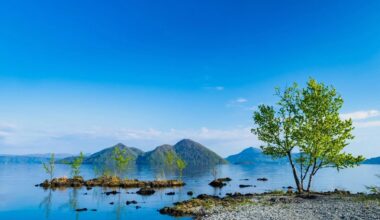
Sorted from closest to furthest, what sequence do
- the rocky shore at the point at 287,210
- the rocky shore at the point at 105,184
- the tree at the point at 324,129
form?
the rocky shore at the point at 287,210
the tree at the point at 324,129
the rocky shore at the point at 105,184

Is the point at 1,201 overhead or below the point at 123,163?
below

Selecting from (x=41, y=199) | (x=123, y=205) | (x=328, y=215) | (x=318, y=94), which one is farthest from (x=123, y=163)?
→ (x=328, y=215)

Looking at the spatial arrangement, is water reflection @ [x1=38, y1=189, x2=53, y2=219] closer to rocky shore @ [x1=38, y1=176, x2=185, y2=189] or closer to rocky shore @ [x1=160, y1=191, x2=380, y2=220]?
rocky shore @ [x1=160, y1=191, x2=380, y2=220]

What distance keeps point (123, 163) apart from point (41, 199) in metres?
36.7

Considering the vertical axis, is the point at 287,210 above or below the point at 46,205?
above

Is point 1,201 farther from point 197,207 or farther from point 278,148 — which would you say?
point 278,148

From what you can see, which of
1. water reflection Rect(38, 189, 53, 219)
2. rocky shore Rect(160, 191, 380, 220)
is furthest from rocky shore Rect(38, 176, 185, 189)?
rocky shore Rect(160, 191, 380, 220)

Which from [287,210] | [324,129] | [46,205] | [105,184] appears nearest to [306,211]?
[287,210]

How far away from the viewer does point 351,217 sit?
107 ft

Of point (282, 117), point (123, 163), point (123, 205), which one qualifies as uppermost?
point (282, 117)

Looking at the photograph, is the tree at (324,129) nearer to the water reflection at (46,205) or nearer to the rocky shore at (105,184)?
the water reflection at (46,205)

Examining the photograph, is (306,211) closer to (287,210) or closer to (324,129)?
(287,210)

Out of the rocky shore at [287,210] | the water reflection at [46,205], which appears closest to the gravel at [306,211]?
the rocky shore at [287,210]

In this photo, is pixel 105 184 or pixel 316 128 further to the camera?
pixel 105 184
